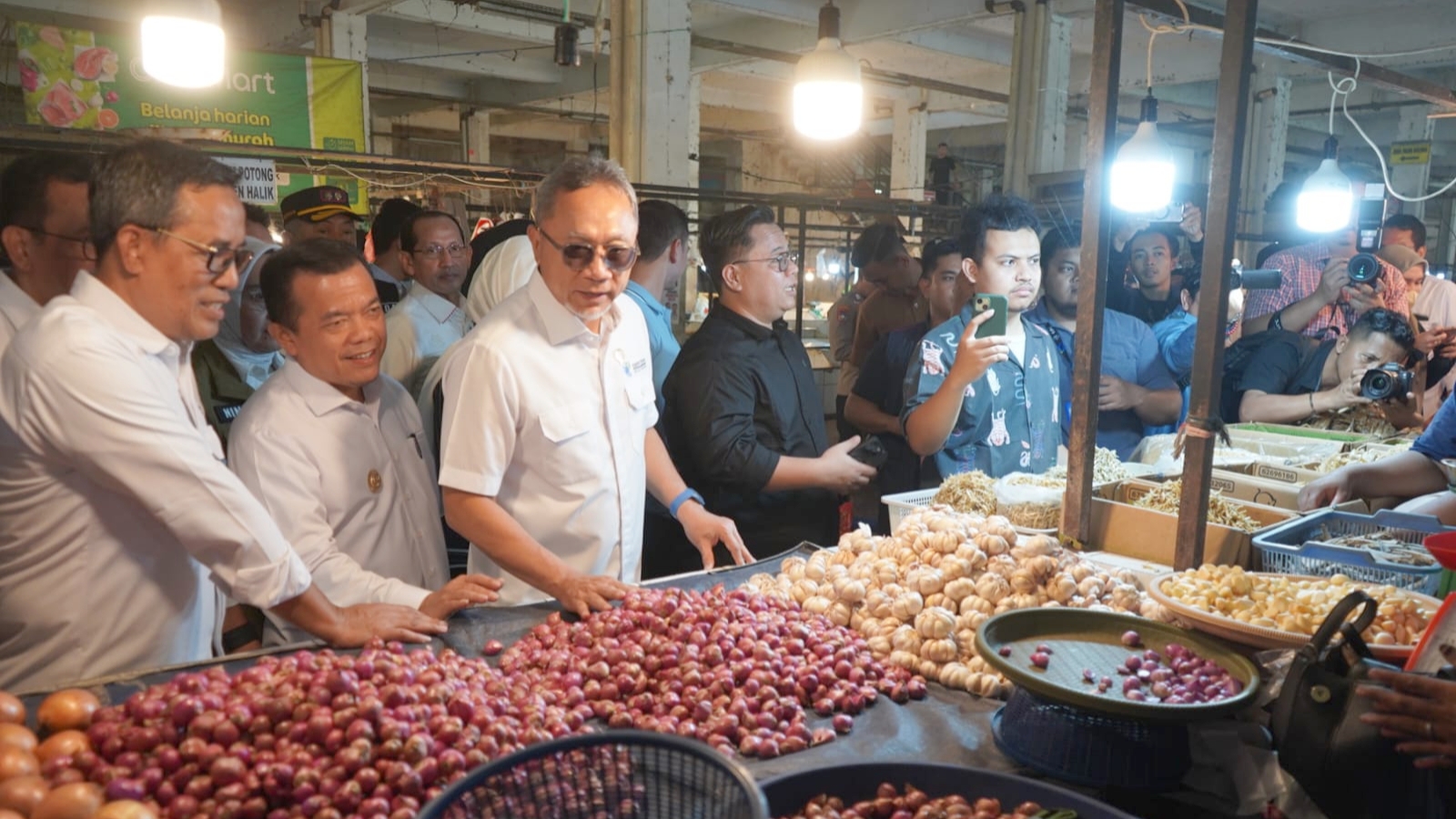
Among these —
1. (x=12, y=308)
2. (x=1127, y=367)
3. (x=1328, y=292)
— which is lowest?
(x=1127, y=367)

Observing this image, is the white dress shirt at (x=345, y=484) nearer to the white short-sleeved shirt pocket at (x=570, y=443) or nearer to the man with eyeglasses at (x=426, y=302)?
the white short-sleeved shirt pocket at (x=570, y=443)

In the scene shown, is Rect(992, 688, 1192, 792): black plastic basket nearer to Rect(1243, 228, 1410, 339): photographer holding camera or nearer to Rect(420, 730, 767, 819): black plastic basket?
Rect(420, 730, 767, 819): black plastic basket

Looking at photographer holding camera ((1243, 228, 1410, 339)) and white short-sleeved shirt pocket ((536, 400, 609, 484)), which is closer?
white short-sleeved shirt pocket ((536, 400, 609, 484))

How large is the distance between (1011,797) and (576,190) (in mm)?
1770

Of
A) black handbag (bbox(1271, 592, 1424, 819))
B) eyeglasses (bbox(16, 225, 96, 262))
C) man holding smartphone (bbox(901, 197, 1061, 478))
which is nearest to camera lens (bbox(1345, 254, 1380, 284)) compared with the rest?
man holding smartphone (bbox(901, 197, 1061, 478))

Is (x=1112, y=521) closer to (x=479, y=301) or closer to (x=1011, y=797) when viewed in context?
(x=1011, y=797)

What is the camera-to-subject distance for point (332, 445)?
2.58 meters

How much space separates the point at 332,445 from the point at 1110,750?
6.51 feet

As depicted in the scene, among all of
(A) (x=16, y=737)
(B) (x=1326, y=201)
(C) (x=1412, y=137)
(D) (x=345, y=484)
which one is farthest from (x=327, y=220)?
(C) (x=1412, y=137)

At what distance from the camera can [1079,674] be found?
1868mm

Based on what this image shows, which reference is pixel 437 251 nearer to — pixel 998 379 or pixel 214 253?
pixel 214 253

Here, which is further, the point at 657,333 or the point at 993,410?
the point at 657,333

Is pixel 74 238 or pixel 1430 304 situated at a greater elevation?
pixel 74 238

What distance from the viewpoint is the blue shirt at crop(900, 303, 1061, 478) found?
11.9 feet
